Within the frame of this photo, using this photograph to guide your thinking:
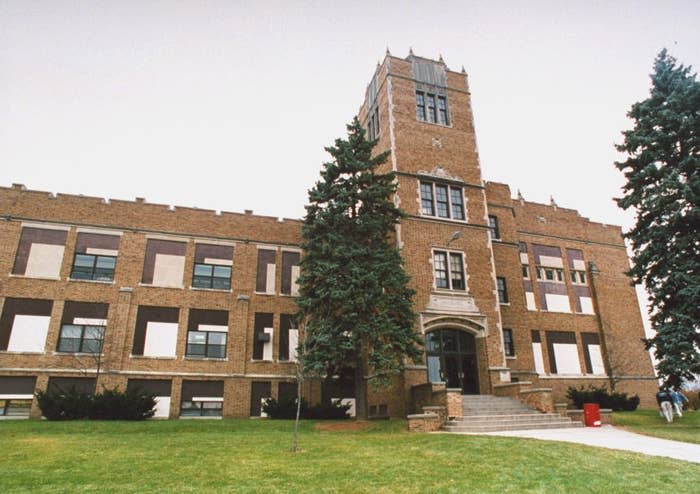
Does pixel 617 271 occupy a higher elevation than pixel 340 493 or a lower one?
higher

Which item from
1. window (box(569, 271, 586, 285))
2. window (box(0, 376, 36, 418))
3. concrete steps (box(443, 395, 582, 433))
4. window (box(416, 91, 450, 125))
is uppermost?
window (box(416, 91, 450, 125))

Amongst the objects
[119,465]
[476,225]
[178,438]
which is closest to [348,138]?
[476,225]

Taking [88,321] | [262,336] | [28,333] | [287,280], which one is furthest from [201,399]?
[28,333]

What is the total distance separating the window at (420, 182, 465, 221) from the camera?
2300 cm

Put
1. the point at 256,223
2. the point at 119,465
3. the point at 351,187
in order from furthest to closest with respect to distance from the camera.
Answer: the point at 256,223, the point at 351,187, the point at 119,465

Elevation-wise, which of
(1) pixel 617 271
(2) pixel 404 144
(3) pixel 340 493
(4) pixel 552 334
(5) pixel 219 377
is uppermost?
(2) pixel 404 144

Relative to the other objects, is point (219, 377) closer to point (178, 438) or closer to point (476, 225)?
point (178, 438)

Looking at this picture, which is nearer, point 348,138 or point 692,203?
point 692,203

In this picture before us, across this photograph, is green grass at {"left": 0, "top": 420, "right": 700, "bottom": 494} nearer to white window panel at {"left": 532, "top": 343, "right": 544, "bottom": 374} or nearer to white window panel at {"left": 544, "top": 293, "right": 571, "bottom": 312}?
white window panel at {"left": 532, "top": 343, "right": 544, "bottom": 374}

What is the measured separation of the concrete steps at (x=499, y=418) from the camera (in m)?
15.5

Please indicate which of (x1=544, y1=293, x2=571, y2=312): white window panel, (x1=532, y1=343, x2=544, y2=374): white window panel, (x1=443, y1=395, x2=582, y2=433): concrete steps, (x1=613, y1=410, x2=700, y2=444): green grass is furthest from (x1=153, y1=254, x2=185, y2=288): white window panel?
(x1=544, y1=293, x2=571, y2=312): white window panel

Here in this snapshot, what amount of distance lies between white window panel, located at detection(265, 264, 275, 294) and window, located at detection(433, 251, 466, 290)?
8.68 metres

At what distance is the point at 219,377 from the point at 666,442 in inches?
699

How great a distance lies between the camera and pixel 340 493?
6.83 meters
